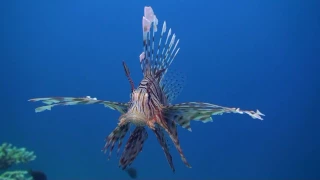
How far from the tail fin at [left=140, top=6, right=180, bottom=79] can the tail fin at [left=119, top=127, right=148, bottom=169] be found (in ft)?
1.66

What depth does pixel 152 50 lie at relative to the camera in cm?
273

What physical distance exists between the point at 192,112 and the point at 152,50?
789 millimetres

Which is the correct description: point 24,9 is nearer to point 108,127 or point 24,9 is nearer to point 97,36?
→ point 97,36

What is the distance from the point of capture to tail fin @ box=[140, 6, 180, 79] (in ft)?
8.09

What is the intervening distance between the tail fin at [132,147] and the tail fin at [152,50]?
506 millimetres

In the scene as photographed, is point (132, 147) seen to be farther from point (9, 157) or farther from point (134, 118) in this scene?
Answer: point (9, 157)

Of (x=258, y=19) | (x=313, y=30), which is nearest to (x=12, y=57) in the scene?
(x=258, y=19)

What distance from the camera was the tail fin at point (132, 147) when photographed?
2.32m

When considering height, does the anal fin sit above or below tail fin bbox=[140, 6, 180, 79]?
below

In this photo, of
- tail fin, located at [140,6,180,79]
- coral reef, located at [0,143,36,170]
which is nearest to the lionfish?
tail fin, located at [140,6,180,79]

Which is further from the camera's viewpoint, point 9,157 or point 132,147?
point 9,157

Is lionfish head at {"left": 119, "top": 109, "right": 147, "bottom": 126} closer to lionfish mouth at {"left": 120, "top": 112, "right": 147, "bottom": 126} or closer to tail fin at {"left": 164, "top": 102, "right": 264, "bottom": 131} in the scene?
lionfish mouth at {"left": 120, "top": 112, "right": 147, "bottom": 126}

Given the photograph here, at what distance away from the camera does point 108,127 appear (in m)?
20.9

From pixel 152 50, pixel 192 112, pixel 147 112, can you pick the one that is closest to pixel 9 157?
pixel 152 50
